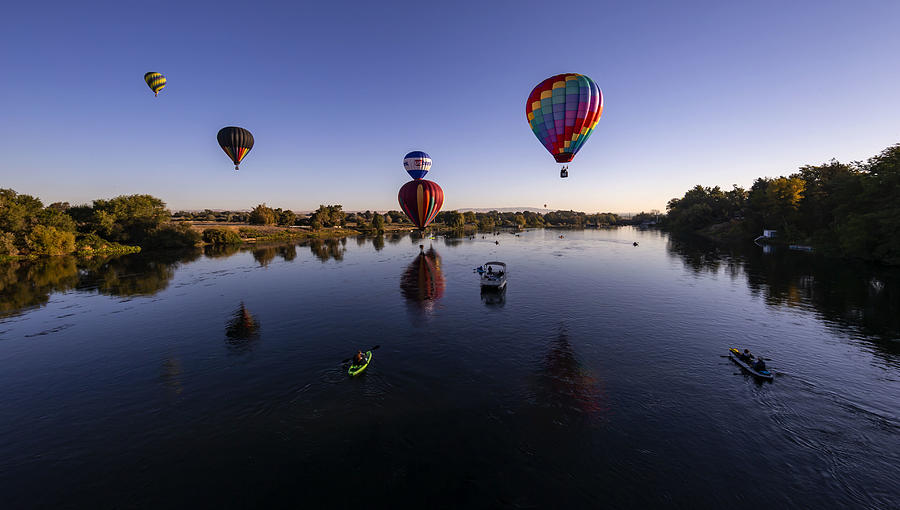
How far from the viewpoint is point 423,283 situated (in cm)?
5381

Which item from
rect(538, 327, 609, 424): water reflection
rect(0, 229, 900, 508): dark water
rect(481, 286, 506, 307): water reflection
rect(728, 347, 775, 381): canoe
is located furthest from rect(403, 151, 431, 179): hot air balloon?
rect(728, 347, 775, 381): canoe

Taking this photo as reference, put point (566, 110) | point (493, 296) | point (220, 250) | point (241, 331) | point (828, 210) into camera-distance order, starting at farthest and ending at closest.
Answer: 1. point (220, 250)
2. point (828, 210)
3. point (493, 296)
4. point (566, 110)
5. point (241, 331)

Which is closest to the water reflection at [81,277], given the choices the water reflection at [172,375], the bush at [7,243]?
the bush at [7,243]

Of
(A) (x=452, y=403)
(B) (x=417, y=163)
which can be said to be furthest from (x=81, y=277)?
(A) (x=452, y=403)

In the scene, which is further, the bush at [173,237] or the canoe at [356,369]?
the bush at [173,237]

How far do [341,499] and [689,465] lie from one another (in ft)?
53.4

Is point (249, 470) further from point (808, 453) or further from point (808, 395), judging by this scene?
point (808, 395)

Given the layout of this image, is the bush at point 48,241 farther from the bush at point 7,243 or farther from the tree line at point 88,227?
the bush at point 7,243

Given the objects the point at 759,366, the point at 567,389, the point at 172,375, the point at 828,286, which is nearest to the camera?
the point at 567,389

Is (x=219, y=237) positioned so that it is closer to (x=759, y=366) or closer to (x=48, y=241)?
(x=48, y=241)

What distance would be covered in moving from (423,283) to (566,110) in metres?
34.1

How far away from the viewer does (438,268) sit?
68.9 metres

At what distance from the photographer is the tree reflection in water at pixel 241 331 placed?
28.5m

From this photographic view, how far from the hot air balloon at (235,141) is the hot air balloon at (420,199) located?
34990 mm
